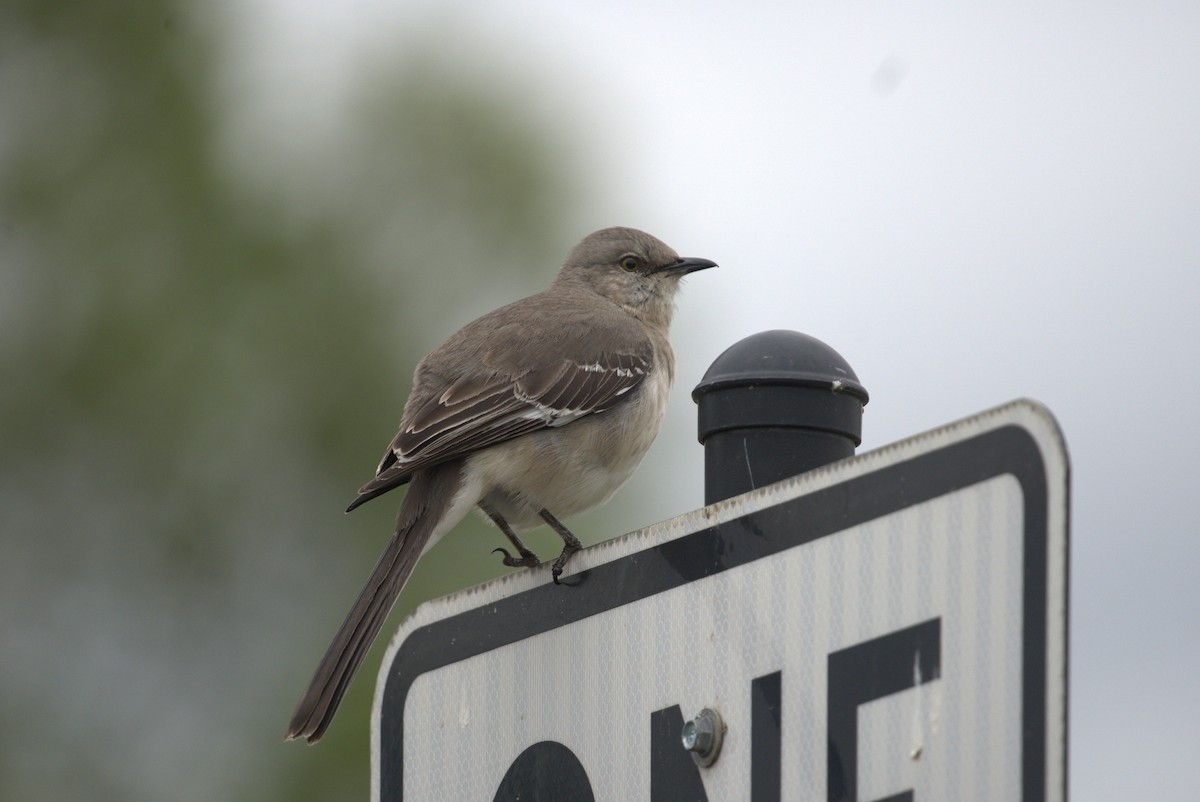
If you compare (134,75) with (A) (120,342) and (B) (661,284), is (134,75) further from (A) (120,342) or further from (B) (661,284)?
(B) (661,284)

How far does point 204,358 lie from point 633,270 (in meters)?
6.49

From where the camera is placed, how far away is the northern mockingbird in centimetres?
451

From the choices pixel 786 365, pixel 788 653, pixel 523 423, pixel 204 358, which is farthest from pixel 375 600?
pixel 204 358

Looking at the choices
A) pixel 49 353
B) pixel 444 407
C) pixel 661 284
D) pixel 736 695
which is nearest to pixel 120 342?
pixel 49 353

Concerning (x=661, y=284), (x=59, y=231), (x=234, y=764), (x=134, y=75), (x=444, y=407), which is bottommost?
(x=234, y=764)

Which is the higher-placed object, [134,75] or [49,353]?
[134,75]

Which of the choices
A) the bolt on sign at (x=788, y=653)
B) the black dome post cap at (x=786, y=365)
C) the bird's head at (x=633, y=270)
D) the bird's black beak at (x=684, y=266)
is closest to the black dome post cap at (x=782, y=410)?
the black dome post cap at (x=786, y=365)

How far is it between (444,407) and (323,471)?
25.2 ft

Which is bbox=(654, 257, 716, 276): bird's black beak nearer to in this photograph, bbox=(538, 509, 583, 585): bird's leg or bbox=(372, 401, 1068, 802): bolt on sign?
bbox=(538, 509, 583, 585): bird's leg

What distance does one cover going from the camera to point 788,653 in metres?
2.39

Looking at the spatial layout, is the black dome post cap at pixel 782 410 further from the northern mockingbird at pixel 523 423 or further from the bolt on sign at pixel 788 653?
the northern mockingbird at pixel 523 423

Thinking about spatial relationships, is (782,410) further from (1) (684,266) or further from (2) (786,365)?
(1) (684,266)

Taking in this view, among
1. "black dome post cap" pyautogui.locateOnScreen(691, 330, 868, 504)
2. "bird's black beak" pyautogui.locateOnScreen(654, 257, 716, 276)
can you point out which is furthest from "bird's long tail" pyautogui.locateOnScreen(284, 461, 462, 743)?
"bird's black beak" pyautogui.locateOnScreen(654, 257, 716, 276)

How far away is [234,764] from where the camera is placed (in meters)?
10.8
